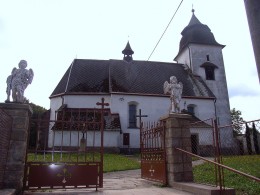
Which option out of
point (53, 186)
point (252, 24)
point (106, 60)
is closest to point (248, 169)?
point (53, 186)

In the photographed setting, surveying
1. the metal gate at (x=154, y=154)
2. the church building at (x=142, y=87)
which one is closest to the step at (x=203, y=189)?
the metal gate at (x=154, y=154)

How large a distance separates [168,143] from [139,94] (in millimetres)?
19490

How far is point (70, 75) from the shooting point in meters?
29.6

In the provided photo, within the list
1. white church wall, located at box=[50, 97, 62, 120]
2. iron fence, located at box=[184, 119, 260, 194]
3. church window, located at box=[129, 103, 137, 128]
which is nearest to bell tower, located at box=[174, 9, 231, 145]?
church window, located at box=[129, 103, 137, 128]

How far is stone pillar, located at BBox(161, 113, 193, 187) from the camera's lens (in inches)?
338

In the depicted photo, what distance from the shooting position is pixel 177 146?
8.79 meters

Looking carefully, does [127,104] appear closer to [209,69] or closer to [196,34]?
[209,69]

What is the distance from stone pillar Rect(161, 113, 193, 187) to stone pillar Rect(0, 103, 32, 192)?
4.47m

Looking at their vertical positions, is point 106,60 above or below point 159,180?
above

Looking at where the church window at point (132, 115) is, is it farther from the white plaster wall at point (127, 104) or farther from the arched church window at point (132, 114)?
the white plaster wall at point (127, 104)

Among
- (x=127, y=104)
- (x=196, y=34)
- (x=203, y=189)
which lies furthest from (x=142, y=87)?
(x=203, y=189)

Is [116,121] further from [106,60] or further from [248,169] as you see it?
[248,169]

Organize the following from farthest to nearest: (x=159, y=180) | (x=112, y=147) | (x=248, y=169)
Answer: (x=112, y=147) → (x=248, y=169) → (x=159, y=180)

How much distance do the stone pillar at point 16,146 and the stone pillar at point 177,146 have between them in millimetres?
4472
